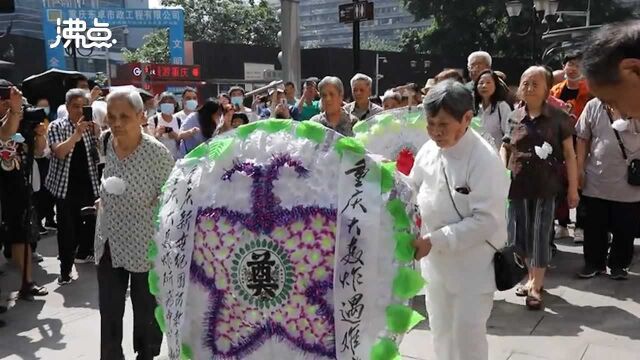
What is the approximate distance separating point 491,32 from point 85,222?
32991mm

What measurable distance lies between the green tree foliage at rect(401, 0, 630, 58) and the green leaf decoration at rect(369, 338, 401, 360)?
3362 centimetres

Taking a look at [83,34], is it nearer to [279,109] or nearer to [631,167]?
[279,109]

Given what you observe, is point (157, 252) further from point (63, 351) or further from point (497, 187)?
point (63, 351)

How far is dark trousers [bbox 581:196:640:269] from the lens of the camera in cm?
536

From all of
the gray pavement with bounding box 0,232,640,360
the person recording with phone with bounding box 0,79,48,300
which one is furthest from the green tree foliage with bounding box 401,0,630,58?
the person recording with phone with bounding box 0,79,48,300

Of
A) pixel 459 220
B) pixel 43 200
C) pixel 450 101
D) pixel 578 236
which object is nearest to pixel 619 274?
pixel 578 236

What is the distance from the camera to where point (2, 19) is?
64938 millimetres

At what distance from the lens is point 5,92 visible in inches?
208

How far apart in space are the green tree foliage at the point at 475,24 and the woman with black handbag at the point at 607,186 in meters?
29.8

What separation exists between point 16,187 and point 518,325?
451cm

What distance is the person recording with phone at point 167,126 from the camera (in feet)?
22.7

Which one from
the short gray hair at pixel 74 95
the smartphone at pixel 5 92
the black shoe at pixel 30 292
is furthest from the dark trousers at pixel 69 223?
the smartphone at pixel 5 92

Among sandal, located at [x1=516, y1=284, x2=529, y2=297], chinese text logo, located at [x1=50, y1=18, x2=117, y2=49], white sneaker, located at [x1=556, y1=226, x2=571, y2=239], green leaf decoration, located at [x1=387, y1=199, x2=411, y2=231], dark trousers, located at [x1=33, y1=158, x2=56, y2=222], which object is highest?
chinese text logo, located at [x1=50, y1=18, x2=117, y2=49]

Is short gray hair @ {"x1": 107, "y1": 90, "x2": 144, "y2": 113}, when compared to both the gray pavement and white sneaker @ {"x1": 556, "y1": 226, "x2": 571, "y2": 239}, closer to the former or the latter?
the gray pavement
